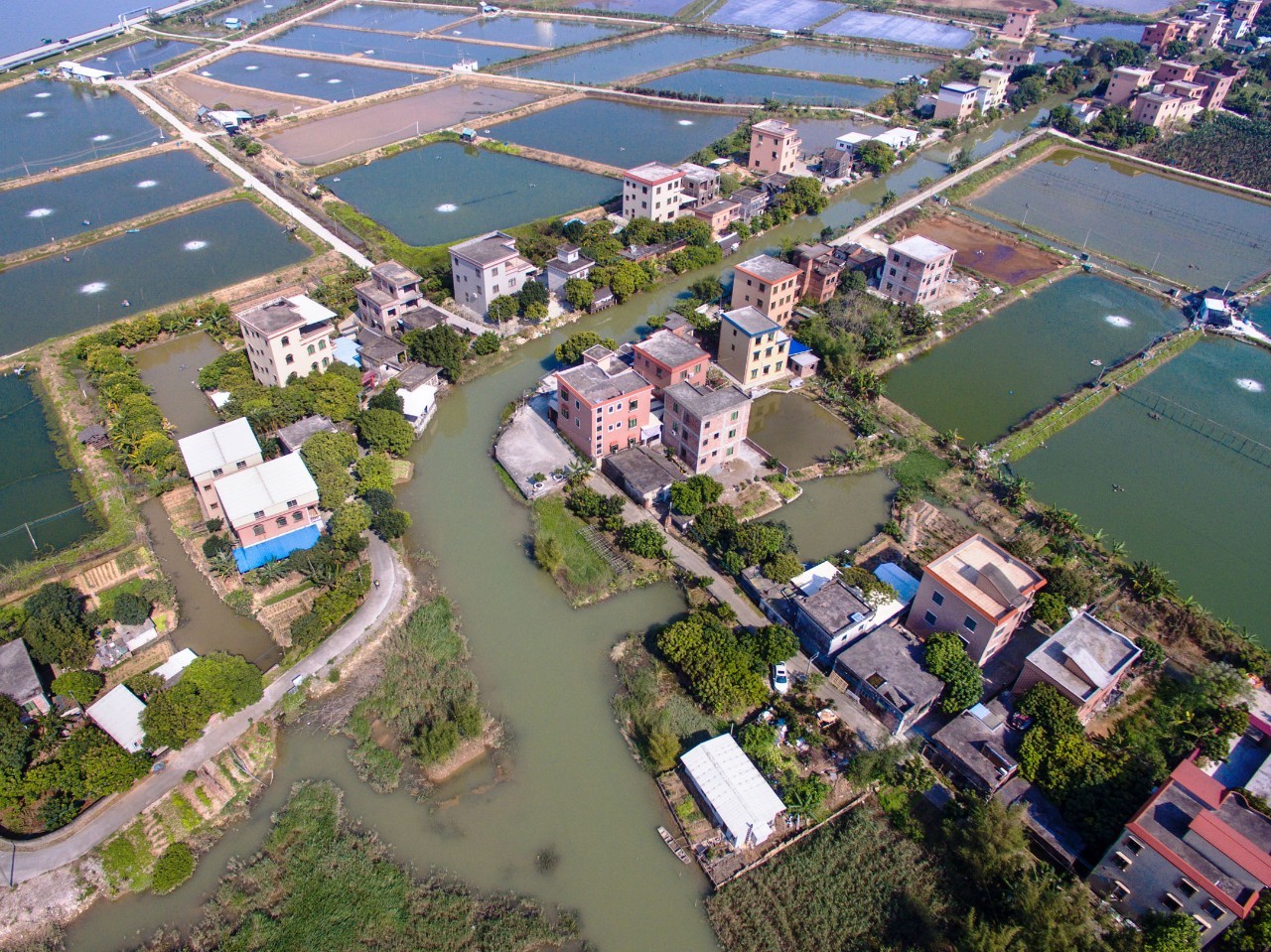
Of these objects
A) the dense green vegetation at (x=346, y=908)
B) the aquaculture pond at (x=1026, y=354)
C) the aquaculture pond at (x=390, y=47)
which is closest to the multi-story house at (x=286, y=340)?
the dense green vegetation at (x=346, y=908)

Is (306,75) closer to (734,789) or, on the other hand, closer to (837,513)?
(837,513)

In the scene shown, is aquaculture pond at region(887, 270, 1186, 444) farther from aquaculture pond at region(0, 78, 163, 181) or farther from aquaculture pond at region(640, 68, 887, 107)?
aquaculture pond at region(0, 78, 163, 181)

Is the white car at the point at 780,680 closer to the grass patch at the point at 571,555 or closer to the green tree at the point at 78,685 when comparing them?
the grass patch at the point at 571,555

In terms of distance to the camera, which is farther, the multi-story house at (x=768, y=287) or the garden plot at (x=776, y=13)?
the garden plot at (x=776, y=13)

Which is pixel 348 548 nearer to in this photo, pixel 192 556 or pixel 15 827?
pixel 192 556

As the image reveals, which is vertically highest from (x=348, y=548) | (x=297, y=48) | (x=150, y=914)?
(x=297, y=48)

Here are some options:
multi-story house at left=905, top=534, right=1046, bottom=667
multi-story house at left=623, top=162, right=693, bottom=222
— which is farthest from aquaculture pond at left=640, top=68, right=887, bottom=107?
multi-story house at left=905, top=534, right=1046, bottom=667

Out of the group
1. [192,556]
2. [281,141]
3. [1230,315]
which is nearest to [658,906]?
[192,556]
